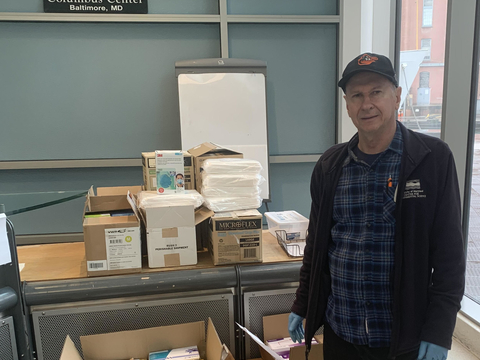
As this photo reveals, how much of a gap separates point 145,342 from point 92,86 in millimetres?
2305

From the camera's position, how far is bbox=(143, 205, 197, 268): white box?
1584 millimetres

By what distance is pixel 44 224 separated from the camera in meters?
3.22

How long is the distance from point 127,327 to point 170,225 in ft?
1.63

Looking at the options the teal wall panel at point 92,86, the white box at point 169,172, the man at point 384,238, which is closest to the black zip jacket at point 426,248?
the man at point 384,238

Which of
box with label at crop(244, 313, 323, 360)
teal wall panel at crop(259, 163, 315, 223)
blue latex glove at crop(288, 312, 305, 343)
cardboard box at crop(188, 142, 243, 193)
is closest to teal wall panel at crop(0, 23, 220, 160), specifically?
teal wall panel at crop(259, 163, 315, 223)

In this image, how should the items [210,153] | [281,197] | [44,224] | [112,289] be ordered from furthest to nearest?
1. [281,197]
2. [44,224]
3. [210,153]
4. [112,289]

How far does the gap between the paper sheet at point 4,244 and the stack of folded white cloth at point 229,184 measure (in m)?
0.81

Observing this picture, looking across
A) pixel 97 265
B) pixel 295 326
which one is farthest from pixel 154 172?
pixel 295 326

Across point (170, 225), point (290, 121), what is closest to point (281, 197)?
point (290, 121)

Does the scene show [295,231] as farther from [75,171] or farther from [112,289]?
[75,171]

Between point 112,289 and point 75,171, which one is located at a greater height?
point 75,171

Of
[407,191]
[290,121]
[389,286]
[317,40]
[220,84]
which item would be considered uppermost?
[317,40]

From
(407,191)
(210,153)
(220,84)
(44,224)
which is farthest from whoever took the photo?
(44,224)

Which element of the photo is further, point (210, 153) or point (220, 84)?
point (220, 84)
